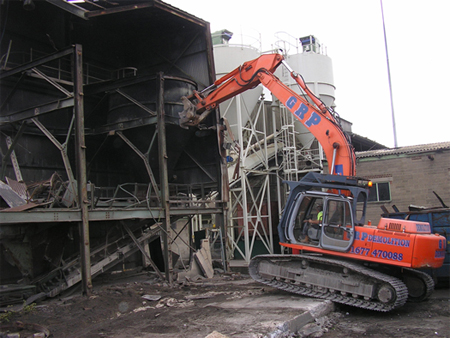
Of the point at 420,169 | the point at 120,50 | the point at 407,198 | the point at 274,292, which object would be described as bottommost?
the point at 274,292

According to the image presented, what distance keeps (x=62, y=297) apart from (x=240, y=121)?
10.1m

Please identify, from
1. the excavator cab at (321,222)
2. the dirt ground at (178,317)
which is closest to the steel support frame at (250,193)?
the dirt ground at (178,317)

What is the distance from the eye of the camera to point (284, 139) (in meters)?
21.5

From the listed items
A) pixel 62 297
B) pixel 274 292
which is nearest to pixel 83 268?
pixel 62 297

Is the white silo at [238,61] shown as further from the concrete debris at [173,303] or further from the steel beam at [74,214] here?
the concrete debris at [173,303]

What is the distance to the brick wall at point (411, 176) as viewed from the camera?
15391 mm

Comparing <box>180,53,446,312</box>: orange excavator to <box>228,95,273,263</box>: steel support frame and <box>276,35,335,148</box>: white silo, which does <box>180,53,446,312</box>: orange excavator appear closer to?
<box>228,95,273,263</box>: steel support frame

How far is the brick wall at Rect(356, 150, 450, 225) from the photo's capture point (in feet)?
50.5

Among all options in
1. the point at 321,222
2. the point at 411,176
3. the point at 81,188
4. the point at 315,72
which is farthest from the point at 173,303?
the point at 315,72

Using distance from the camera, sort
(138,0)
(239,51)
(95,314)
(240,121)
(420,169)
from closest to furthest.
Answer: (95,314)
(138,0)
(420,169)
(240,121)
(239,51)

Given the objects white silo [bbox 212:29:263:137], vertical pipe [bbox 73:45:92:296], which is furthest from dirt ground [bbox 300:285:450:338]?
white silo [bbox 212:29:263:137]

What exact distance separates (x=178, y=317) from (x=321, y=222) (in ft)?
11.1

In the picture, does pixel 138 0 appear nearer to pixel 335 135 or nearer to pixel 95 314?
pixel 335 135

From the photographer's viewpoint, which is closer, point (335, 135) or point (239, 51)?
point (335, 135)
